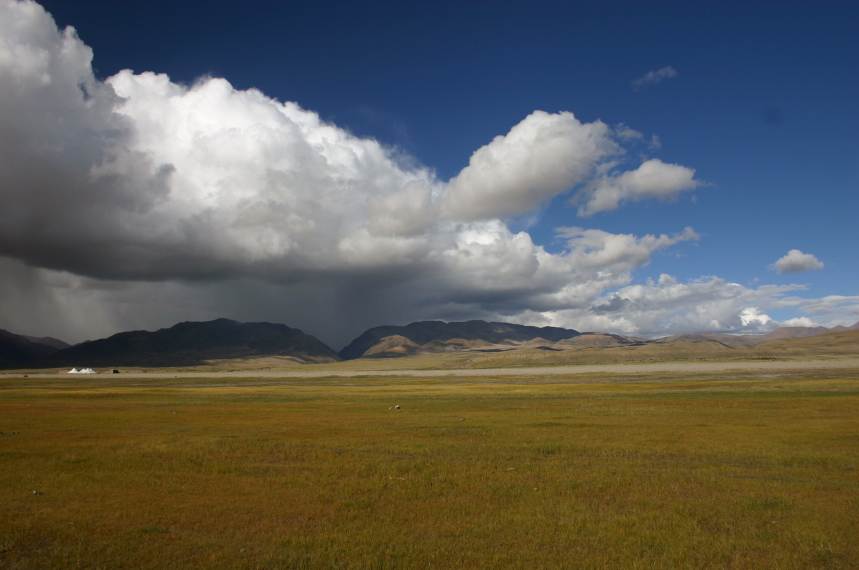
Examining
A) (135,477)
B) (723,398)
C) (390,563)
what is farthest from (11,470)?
(723,398)

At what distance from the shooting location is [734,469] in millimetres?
18750

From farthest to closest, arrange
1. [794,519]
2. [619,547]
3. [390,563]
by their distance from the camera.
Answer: [794,519] → [619,547] → [390,563]

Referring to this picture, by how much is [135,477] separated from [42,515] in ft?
16.6

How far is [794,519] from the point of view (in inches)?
513

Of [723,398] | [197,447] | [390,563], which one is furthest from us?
[723,398]

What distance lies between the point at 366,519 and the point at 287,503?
3.10 m

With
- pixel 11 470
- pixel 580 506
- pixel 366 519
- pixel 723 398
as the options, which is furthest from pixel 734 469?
pixel 723 398

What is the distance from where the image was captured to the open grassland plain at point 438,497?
11.2 metres

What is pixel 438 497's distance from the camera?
15688 millimetres

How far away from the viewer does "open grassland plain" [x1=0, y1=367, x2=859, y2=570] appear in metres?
11.2

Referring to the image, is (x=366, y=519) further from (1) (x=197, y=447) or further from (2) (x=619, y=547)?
(1) (x=197, y=447)

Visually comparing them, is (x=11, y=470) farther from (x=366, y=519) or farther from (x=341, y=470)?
(x=366, y=519)

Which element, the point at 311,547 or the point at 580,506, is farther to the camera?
the point at 580,506

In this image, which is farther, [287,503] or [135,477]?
[135,477]
